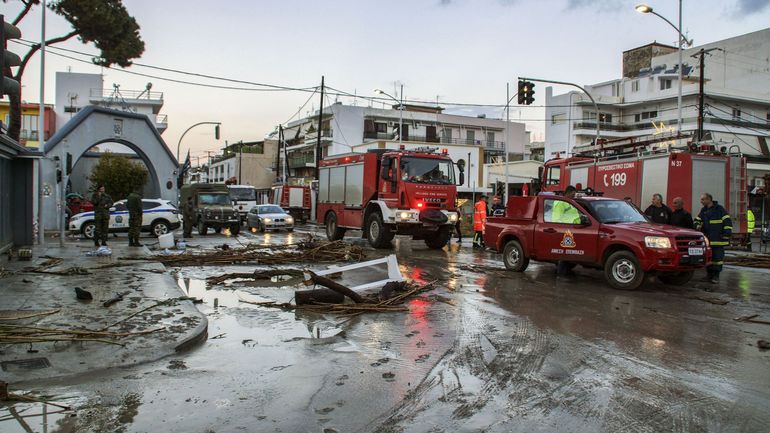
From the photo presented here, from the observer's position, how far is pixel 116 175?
3672 centimetres

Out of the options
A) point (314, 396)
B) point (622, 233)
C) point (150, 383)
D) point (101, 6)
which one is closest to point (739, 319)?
point (622, 233)

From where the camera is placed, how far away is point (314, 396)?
181 inches

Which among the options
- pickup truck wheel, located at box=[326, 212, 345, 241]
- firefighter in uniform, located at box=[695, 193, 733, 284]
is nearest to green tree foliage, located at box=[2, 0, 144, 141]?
pickup truck wheel, located at box=[326, 212, 345, 241]

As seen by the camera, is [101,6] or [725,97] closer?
[101,6]

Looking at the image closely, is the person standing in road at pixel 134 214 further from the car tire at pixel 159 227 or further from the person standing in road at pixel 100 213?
the car tire at pixel 159 227

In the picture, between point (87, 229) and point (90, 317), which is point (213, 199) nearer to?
point (87, 229)

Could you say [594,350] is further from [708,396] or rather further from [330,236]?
[330,236]

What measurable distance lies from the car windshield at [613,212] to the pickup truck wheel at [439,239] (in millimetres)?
6863

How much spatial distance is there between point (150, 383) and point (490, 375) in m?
3.10

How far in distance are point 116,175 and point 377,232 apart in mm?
26234

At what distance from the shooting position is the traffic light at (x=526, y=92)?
2527 cm

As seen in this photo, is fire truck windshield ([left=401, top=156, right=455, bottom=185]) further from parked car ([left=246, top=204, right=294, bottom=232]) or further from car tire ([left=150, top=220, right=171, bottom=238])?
car tire ([left=150, top=220, right=171, bottom=238])

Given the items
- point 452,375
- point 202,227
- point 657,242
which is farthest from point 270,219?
point 452,375

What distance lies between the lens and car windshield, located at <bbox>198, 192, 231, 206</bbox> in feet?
81.9
